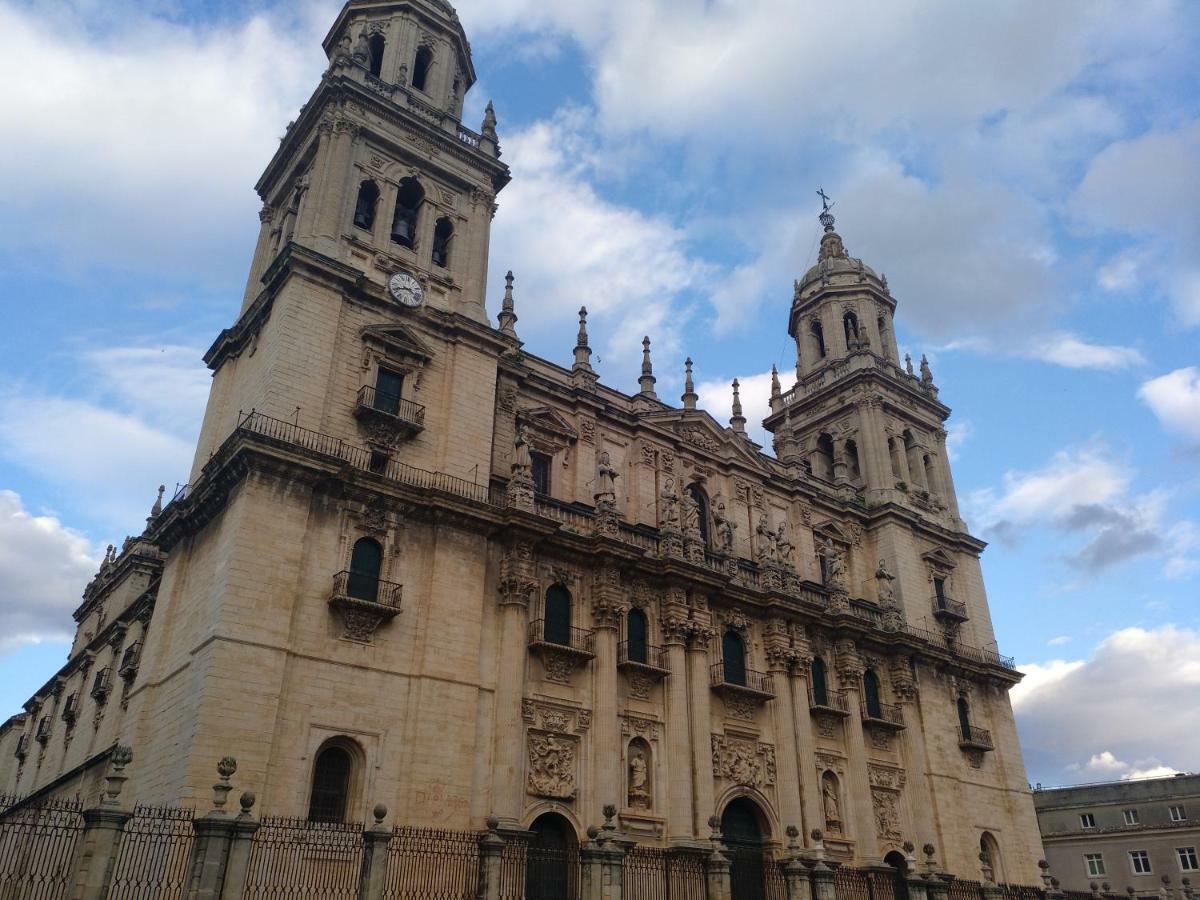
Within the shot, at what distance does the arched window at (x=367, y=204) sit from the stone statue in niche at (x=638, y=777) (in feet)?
54.1

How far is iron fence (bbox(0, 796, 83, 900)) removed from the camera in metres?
14.4

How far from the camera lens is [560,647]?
24.9 m

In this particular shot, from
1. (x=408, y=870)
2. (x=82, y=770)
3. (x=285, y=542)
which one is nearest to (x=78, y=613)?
(x=82, y=770)

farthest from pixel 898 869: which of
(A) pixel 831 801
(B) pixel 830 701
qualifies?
(B) pixel 830 701

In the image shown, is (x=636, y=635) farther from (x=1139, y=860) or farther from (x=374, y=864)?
(x=1139, y=860)

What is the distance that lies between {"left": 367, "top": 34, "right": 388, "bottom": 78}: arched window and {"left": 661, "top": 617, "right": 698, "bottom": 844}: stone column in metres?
20.3

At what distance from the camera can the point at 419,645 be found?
2266 cm

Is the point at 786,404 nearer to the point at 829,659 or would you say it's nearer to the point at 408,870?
the point at 829,659

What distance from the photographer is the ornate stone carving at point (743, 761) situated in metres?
27.3

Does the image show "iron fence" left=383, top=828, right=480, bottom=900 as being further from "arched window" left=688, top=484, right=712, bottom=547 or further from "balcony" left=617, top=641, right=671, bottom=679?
"arched window" left=688, top=484, right=712, bottom=547

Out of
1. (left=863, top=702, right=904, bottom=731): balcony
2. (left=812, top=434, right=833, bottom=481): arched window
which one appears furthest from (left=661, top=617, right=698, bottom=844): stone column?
(left=812, top=434, right=833, bottom=481): arched window

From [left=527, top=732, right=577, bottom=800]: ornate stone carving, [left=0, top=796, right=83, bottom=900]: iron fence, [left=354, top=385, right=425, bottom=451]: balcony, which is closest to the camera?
[left=0, top=796, right=83, bottom=900]: iron fence

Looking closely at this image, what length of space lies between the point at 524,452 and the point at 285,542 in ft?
24.9

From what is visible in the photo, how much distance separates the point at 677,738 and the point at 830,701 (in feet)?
24.5
